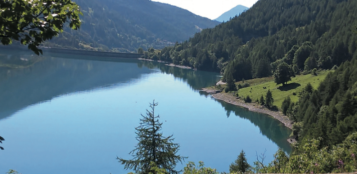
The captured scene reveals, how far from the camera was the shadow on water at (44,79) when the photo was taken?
355 feet

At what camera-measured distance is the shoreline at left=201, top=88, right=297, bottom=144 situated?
262 ft

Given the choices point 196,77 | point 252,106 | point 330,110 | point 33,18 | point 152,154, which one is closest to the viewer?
point 33,18

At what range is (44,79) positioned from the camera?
5817 inches

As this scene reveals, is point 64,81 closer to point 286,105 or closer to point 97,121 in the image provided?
point 97,121

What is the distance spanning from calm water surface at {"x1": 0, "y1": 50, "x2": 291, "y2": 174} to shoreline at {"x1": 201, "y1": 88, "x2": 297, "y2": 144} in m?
1.72

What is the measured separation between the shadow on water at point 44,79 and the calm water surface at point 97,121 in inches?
12.8

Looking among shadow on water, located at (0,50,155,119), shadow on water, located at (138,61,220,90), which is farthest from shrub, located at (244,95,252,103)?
shadow on water, located at (0,50,155,119)

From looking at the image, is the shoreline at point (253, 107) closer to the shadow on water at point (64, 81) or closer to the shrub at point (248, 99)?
the shrub at point (248, 99)

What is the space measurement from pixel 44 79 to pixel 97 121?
77423 mm

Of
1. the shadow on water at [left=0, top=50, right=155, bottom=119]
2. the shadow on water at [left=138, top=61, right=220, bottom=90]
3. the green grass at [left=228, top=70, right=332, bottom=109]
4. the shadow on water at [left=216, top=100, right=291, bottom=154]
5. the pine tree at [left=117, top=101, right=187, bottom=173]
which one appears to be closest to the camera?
the pine tree at [left=117, top=101, right=187, bottom=173]

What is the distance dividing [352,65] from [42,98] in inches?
3611

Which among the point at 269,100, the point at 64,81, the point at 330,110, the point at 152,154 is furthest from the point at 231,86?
the point at 152,154

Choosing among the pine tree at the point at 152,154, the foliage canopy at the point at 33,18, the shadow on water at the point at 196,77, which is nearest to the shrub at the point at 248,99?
the shadow on water at the point at 196,77

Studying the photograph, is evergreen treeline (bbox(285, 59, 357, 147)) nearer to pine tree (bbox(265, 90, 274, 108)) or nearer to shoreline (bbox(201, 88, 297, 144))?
shoreline (bbox(201, 88, 297, 144))
